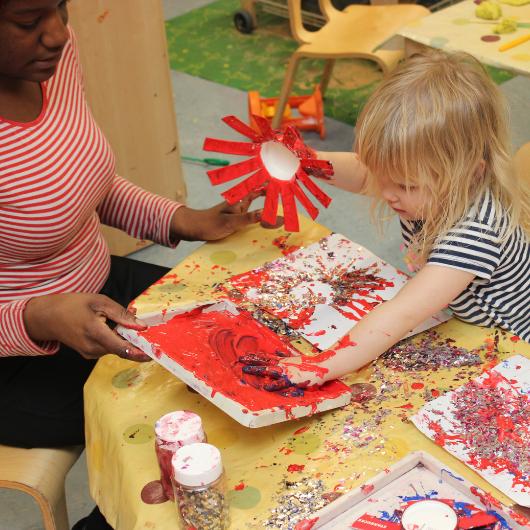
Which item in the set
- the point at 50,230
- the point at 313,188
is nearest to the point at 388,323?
the point at 313,188

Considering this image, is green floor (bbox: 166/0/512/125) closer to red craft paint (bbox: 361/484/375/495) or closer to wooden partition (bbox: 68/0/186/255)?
wooden partition (bbox: 68/0/186/255)

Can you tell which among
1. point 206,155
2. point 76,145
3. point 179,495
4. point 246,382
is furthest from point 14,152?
point 206,155

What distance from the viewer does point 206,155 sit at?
333 centimetres

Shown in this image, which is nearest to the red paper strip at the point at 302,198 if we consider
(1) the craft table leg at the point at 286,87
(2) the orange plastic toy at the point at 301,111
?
(1) the craft table leg at the point at 286,87

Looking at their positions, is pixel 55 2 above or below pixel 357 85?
above

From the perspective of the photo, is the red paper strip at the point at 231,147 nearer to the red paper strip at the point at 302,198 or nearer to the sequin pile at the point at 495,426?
the red paper strip at the point at 302,198

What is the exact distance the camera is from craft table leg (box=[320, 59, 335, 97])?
350 centimetres

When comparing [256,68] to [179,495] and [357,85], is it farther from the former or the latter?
[179,495]

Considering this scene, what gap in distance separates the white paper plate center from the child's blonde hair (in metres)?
0.19

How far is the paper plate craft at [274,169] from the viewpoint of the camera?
4.55 feet

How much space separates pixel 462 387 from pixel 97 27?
1.64m

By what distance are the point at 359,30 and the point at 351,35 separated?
0.17 feet

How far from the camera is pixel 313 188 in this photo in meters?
1.37

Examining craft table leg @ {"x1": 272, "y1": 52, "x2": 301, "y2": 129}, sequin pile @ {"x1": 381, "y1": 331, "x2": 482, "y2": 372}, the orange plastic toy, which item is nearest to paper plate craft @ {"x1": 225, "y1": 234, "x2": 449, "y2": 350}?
sequin pile @ {"x1": 381, "y1": 331, "x2": 482, "y2": 372}
